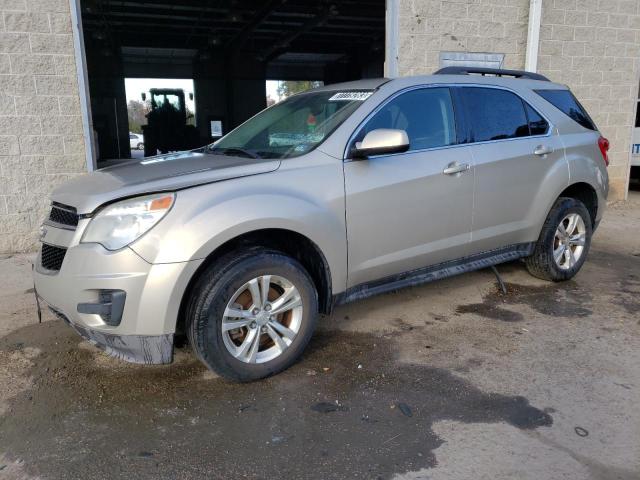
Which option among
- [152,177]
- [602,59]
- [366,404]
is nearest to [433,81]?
[152,177]

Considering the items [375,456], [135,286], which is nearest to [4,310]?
[135,286]

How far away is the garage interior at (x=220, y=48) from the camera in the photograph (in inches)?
566

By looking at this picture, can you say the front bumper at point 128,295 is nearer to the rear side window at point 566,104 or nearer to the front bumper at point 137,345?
the front bumper at point 137,345

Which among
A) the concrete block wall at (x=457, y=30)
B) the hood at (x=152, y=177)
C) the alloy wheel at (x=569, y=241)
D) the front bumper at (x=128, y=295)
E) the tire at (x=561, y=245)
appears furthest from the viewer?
the concrete block wall at (x=457, y=30)

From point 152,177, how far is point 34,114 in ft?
12.8

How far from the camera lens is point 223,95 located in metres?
23.7

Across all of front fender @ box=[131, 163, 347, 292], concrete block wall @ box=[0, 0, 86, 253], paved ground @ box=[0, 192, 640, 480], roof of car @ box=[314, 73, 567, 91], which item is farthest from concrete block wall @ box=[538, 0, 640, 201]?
concrete block wall @ box=[0, 0, 86, 253]

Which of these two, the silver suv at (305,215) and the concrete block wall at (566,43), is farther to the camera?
the concrete block wall at (566,43)

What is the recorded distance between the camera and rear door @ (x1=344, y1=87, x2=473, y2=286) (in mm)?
3609

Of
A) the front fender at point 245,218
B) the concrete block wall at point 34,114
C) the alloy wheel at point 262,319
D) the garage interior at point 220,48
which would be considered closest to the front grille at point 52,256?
the front fender at point 245,218

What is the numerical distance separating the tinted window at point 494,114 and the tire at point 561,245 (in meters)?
0.84

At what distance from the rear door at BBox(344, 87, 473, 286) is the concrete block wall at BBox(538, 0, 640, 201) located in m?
5.55

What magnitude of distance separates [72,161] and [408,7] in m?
A: 4.93

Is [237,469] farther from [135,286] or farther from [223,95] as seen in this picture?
[223,95]
